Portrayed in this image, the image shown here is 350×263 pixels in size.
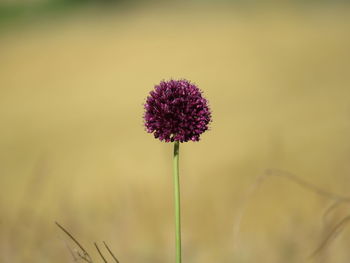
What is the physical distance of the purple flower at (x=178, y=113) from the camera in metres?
1.49

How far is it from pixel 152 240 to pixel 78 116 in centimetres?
546

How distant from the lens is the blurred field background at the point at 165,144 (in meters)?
2.97

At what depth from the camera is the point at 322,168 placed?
5.04 m

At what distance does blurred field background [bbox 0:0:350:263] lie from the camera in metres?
2.97

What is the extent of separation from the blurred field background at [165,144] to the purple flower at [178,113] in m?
0.34

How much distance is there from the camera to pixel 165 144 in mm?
5656

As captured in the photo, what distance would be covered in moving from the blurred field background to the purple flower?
34 cm

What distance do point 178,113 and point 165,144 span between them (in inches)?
163

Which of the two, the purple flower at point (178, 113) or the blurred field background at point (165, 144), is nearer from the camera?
the purple flower at point (178, 113)

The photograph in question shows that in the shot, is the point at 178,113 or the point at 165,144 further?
the point at 165,144

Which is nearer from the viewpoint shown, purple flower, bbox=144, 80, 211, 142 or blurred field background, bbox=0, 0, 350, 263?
purple flower, bbox=144, 80, 211, 142

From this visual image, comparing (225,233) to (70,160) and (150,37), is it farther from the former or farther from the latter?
(150,37)

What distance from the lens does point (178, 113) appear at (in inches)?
59.7

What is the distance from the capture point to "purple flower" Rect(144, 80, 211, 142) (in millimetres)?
1490
